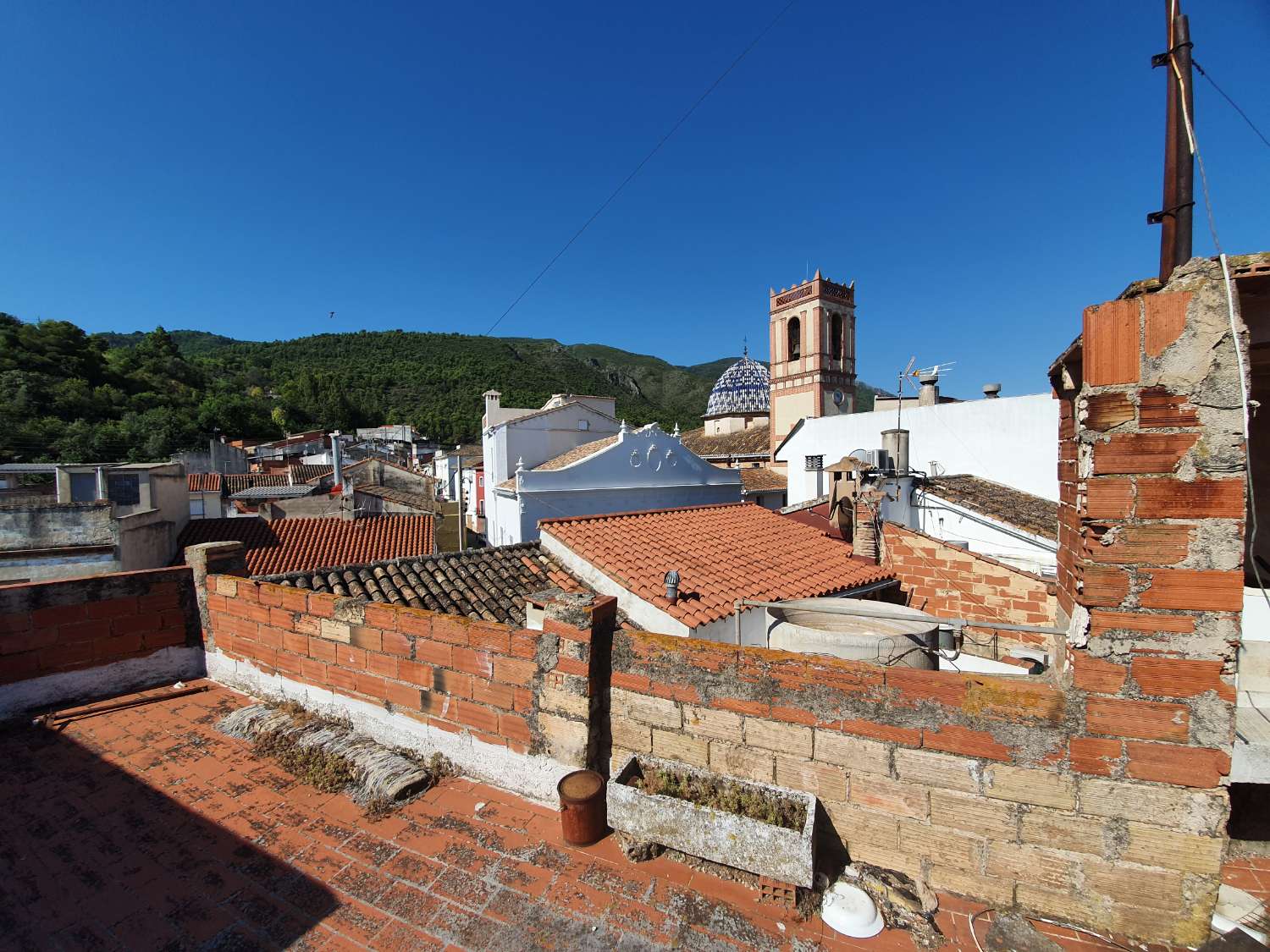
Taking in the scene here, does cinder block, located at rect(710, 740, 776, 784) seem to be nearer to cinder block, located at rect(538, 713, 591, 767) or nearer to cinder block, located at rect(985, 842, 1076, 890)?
cinder block, located at rect(538, 713, 591, 767)

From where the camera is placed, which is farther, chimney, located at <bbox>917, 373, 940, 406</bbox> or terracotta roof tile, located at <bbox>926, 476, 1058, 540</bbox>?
chimney, located at <bbox>917, 373, 940, 406</bbox>

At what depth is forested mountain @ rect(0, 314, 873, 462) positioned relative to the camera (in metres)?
39.4

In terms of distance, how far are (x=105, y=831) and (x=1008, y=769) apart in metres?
5.03

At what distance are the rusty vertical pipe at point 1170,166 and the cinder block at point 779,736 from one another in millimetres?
4074

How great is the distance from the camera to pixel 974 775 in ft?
8.30

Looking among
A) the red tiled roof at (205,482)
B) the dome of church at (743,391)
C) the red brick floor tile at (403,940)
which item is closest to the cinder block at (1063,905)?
the red brick floor tile at (403,940)

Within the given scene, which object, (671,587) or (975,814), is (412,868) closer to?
(975,814)

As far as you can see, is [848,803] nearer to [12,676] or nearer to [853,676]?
[853,676]

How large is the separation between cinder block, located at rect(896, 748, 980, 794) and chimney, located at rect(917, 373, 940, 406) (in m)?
19.8

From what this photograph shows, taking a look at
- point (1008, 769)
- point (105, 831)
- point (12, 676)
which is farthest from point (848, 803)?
point (12, 676)

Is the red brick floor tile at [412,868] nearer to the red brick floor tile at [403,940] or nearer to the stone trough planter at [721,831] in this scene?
the red brick floor tile at [403,940]

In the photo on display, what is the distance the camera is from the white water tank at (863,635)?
4227mm

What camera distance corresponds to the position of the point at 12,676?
4723 mm

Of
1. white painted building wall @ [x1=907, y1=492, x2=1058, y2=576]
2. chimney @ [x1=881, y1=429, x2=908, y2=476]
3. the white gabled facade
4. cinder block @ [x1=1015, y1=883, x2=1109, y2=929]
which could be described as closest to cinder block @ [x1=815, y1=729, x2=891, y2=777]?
cinder block @ [x1=1015, y1=883, x2=1109, y2=929]
